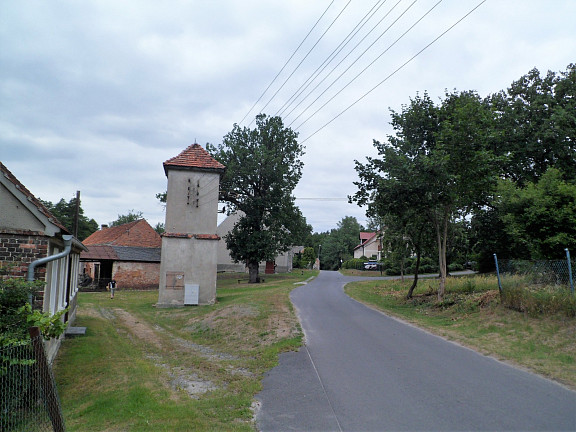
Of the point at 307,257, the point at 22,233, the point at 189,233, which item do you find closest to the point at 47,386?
the point at 22,233

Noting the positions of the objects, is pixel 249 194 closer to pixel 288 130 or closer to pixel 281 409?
pixel 288 130

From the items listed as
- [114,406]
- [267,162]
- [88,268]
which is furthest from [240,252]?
[114,406]

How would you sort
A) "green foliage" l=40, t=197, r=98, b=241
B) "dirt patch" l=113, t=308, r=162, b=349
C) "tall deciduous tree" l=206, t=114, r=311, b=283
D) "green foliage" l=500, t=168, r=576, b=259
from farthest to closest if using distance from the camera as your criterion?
"green foliage" l=40, t=197, r=98, b=241, "tall deciduous tree" l=206, t=114, r=311, b=283, "green foliage" l=500, t=168, r=576, b=259, "dirt patch" l=113, t=308, r=162, b=349

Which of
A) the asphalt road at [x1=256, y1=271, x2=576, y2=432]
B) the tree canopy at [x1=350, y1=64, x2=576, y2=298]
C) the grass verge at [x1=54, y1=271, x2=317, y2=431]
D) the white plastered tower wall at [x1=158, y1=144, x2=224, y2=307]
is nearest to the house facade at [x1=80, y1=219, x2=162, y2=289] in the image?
the white plastered tower wall at [x1=158, y1=144, x2=224, y2=307]

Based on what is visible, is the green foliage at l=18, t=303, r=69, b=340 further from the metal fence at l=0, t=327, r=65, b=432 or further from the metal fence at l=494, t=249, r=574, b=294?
the metal fence at l=494, t=249, r=574, b=294

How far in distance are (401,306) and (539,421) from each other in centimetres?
1405

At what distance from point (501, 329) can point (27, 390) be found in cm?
1129

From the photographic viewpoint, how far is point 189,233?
933 inches

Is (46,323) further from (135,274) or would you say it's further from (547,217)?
(135,274)

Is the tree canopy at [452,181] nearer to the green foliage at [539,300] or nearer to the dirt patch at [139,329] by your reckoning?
the green foliage at [539,300]

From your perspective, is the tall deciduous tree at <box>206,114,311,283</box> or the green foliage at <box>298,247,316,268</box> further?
the green foliage at <box>298,247,316,268</box>

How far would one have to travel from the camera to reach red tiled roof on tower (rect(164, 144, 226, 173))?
2381 centimetres

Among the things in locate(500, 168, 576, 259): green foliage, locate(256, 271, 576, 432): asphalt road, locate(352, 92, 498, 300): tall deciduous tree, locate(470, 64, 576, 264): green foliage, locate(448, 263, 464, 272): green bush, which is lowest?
locate(256, 271, 576, 432): asphalt road

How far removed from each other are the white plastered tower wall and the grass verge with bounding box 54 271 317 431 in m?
4.67
